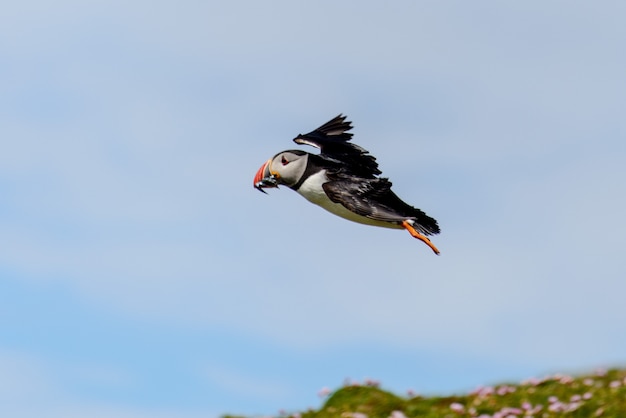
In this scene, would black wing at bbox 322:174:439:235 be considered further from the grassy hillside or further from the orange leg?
the grassy hillside

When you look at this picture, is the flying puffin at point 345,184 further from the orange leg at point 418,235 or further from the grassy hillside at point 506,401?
the grassy hillside at point 506,401

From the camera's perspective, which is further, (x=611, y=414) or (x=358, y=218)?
(x=358, y=218)

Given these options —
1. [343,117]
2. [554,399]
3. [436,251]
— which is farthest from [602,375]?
[343,117]

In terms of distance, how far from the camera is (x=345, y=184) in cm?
1412

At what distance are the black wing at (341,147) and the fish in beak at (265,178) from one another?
874mm

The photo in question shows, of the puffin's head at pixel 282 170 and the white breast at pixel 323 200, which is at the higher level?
the puffin's head at pixel 282 170

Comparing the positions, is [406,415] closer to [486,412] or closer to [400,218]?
[486,412]

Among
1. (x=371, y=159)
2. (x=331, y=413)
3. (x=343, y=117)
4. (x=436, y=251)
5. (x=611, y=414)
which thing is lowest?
(x=611, y=414)

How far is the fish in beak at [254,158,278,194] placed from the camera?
15.2m

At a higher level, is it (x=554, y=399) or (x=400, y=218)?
(x=400, y=218)

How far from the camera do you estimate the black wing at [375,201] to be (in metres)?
13.5

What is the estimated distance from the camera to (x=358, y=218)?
13805 mm

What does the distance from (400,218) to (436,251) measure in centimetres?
69

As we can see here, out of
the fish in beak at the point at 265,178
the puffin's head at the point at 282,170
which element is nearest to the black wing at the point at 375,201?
the puffin's head at the point at 282,170
